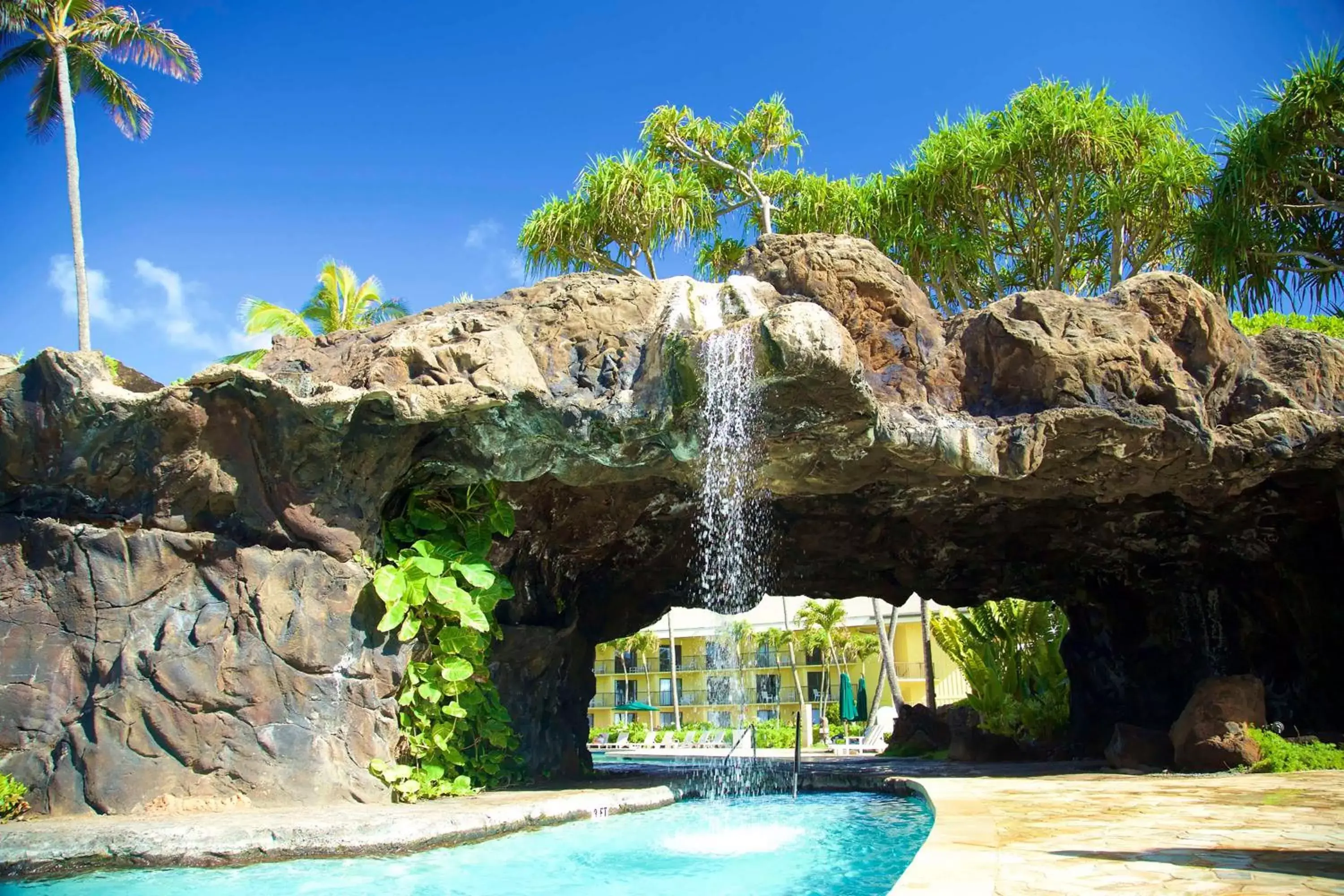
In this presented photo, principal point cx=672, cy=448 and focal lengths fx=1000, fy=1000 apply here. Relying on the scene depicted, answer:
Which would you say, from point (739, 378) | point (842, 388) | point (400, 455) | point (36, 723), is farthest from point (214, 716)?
point (842, 388)

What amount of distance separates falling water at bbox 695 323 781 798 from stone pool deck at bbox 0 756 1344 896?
11.6ft

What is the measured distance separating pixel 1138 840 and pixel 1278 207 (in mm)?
13442

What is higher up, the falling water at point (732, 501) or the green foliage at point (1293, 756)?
the falling water at point (732, 501)

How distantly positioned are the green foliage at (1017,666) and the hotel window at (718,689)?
26331 mm

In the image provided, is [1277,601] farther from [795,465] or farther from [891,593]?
[795,465]

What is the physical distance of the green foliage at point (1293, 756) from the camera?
10.9 metres

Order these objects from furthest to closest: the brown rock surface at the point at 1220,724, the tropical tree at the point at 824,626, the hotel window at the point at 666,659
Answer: the hotel window at the point at 666,659 → the tropical tree at the point at 824,626 → the brown rock surface at the point at 1220,724

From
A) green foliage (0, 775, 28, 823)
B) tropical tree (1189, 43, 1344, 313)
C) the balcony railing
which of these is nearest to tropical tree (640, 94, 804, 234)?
tropical tree (1189, 43, 1344, 313)

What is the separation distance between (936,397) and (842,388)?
66.6 inches

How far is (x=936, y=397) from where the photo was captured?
10.8 meters

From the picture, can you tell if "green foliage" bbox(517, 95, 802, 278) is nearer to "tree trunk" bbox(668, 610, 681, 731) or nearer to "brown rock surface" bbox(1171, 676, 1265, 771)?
"brown rock surface" bbox(1171, 676, 1265, 771)

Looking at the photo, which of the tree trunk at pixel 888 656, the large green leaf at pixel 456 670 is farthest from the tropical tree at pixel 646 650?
the large green leaf at pixel 456 670

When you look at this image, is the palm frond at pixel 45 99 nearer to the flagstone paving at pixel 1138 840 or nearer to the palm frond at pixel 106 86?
the palm frond at pixel 106 86

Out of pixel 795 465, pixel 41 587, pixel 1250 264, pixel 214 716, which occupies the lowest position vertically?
pixel 214 716
